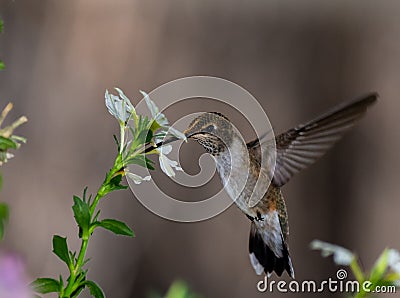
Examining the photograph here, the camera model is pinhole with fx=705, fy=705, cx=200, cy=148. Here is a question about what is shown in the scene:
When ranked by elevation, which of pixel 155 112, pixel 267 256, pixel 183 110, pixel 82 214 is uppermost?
pixel 183 110

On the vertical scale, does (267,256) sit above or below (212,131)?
below

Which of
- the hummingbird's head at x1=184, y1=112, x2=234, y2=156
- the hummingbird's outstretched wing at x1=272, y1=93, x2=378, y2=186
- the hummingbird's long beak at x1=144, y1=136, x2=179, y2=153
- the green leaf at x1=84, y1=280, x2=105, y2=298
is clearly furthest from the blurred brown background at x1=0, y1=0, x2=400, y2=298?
the green leaf at x1=84, y1=280, x2=105, y2=298

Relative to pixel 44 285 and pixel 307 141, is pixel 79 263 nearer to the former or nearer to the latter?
pixel 44 285

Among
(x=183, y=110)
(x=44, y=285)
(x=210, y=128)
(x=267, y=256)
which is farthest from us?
(x=183, y=110)

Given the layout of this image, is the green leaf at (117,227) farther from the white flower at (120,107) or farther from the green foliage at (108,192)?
the white flower at (120,107)

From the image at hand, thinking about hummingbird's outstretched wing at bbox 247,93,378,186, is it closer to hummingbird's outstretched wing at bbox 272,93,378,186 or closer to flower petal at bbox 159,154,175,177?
hummingbird's outstretched wing at bbox 272,93,378,186

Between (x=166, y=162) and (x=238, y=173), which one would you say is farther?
(x=238, y=173)

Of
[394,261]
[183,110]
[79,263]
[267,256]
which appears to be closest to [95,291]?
[79,263]

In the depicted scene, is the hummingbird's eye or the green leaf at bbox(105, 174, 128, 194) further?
the hummingbird's eye

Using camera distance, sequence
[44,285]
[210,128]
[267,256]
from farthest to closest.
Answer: [267,256]
[210,128]
[44,285]
